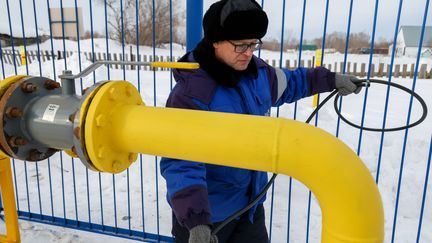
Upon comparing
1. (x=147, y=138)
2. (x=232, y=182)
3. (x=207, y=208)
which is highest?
(x=147, y=138)

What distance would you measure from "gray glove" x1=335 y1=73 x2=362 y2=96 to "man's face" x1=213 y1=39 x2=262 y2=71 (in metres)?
0.49

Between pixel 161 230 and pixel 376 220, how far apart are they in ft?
8.37

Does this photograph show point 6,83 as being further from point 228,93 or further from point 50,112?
point 228,93

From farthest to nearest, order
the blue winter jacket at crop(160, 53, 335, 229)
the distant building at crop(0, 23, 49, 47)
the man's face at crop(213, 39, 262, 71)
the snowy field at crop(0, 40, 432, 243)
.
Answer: the distant building at crop(0, 23, 49, 47) → the snowy field at crop(0, 40, 432, 243) → the man's face at crop(213, 39, 262, 71) → the blue winter jacket at crop(160, 53, 335, 229)

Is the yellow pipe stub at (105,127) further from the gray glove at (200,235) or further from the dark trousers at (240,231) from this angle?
the dark trousers at (240,231)

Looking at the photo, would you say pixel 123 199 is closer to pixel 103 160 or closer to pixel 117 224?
pixel 117 224

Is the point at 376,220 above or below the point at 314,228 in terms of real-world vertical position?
above

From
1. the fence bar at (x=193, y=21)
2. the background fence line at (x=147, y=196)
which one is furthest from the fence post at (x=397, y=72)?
the fence bar at (x=193, y=21)

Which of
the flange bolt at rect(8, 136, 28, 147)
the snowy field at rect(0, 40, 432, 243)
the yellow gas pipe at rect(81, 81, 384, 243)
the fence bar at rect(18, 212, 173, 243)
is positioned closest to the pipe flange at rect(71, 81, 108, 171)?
the yellow gas pipe at rect(81, 81, 384, 243)

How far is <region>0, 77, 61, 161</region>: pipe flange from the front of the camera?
794 mm

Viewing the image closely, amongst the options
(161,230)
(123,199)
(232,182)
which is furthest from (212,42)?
(123,199)

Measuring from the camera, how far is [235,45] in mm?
1357

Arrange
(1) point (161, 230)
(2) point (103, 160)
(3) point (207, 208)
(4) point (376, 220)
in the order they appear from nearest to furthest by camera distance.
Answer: (4) point (376, 220) < (2) point (103, 160) < (3) point (207, 208) < (1) point (161, 230)

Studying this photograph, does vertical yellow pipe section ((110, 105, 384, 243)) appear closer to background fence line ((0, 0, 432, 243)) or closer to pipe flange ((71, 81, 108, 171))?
pipe flange ((71, 81, 108, 171))
